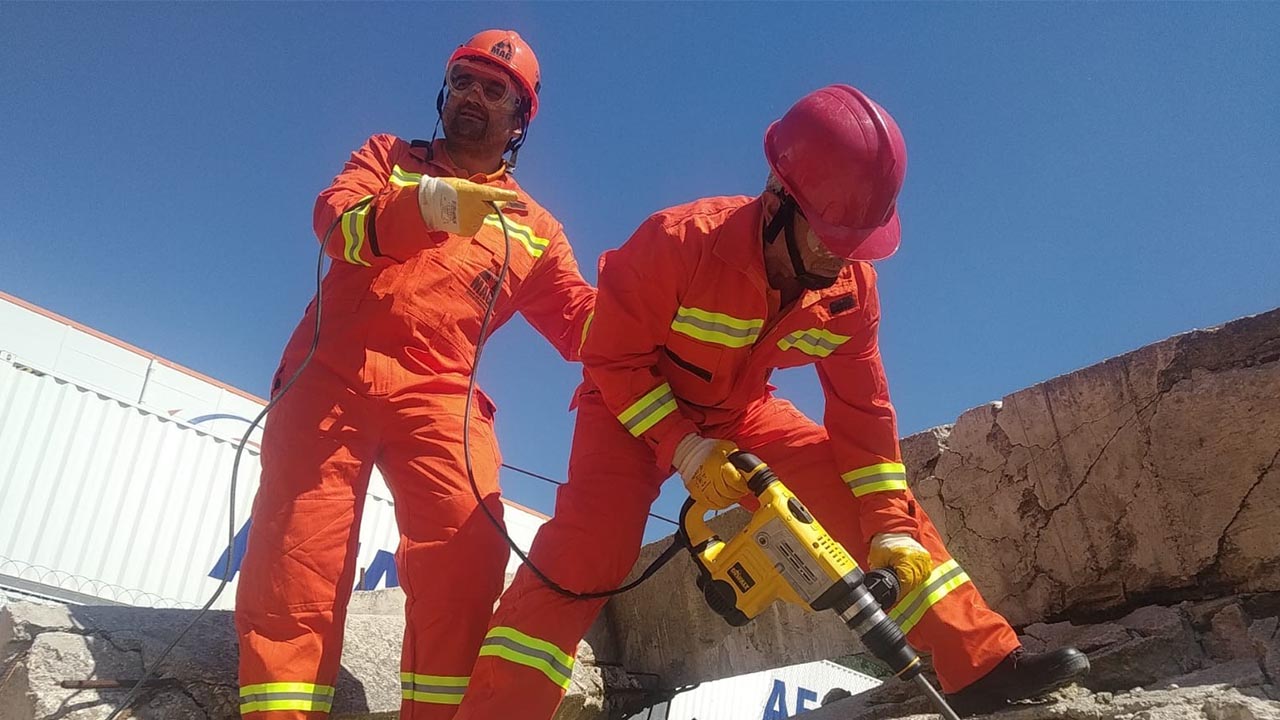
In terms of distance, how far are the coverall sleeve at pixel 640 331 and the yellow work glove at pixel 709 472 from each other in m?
0.05

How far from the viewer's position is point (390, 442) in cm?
275

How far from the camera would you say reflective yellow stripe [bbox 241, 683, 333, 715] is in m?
2.25

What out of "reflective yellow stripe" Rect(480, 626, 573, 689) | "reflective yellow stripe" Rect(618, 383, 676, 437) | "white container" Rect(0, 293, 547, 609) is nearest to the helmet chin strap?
"reflective yellow stripe" Rect(618, 383, 676, 437)

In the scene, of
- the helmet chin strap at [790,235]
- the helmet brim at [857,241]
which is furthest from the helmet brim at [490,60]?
the helmet brim at [857,241]

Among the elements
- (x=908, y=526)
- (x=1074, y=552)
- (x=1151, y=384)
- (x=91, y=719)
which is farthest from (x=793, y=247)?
(x=91, y=719)

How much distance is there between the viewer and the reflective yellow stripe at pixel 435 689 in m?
2.33

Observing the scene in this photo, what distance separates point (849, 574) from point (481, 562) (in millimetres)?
1096

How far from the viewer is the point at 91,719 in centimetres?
246

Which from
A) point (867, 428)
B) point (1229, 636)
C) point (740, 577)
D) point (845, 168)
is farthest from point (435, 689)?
point (1229, 636)

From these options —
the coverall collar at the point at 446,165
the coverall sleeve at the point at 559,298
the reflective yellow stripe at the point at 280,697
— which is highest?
the coverall collar at the point at 446,165

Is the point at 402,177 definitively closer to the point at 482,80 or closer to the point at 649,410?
the point at 482,80

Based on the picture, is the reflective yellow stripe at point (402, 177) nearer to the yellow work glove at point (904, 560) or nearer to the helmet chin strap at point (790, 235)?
the helmet chin strap at point (790, 235)

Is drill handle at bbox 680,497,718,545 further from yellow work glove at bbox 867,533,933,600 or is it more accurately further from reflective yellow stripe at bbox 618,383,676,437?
yellow work glove at bbox 867,533,933,600

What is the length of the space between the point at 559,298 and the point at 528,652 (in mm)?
1630
